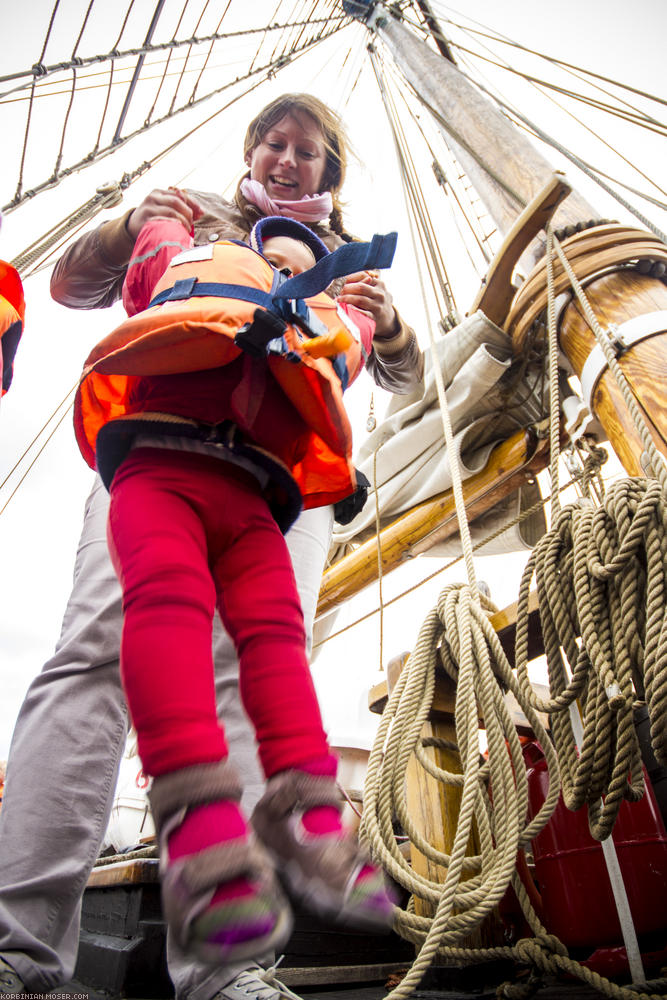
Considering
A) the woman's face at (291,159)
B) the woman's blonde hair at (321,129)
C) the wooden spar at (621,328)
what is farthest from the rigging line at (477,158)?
the woman's face at (291,159)

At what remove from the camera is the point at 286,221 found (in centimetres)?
112

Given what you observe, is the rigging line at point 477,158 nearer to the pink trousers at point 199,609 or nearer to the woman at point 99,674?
the woman at point 99,674

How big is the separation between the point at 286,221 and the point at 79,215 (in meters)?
2.02

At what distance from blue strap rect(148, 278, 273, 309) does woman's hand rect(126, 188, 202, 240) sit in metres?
0.35

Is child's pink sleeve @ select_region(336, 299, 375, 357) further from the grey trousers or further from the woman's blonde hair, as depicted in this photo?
the grey trousers

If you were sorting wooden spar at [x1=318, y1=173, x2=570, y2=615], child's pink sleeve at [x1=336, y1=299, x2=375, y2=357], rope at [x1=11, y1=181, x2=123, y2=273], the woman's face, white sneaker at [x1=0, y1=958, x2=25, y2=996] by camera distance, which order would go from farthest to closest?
rope at [x1=11, y1=181, x2=123, y2=273] → wooden spar at [x1=318, y1=173, x2=570, y2=615] → the woman's face → child's pink sleeve at [x1=336, y1=299, x2=375, y2=357] → white sneaker at [x1=0, y1=958, x2=25, y2=996]

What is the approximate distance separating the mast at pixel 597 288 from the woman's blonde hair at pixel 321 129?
788 mm

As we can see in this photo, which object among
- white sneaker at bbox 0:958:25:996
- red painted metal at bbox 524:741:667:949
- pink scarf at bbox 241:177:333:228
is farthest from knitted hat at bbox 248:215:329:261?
red painted metal at bbox 524:741:667:949

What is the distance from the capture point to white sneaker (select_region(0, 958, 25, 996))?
699 mm

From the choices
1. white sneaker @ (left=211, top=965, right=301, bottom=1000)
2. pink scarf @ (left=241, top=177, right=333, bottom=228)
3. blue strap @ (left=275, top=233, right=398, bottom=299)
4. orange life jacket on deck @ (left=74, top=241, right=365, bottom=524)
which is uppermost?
pink scarf @ (left=241, top=177, right=333, bottom=228)

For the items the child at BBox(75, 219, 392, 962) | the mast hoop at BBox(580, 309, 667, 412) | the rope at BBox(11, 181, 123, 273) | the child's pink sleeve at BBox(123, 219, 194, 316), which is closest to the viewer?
the child at BBox(75, 219, 392, 962)

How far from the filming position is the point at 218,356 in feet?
2.81

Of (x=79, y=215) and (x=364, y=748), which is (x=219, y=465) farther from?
(x=364, y=748)

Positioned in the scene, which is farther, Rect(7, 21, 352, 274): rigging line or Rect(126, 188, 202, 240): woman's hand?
Rect(7, 21, 352, 274): rigging line
